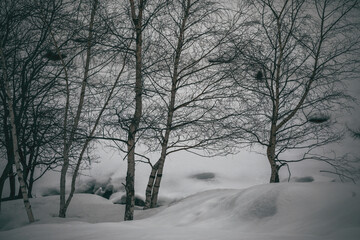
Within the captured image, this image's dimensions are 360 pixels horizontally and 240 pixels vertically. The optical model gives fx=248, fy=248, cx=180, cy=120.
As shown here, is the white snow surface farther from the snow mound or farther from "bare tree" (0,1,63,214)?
"bare tree" (0,1,63,214)

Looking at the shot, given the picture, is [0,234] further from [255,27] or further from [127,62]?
[255,27]

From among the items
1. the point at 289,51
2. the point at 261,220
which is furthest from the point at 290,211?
the point at 289,51

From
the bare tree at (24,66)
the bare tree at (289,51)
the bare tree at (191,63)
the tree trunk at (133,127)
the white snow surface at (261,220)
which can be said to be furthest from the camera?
the bare tree at (289,51)

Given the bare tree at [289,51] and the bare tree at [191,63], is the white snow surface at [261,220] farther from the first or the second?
the bare tree at [289,51]

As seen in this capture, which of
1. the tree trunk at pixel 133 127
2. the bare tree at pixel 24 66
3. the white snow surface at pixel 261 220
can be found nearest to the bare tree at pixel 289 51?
the tree trunk at pixel 133 127

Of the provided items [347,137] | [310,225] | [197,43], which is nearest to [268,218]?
[310,225]

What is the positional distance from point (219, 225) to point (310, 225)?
0.95 metres

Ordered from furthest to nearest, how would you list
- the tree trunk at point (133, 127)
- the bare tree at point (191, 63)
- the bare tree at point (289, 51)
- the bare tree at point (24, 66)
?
1. the bare tree at point (289, 51)
2. the bare tree at point (191, 63)
3. the bare tree at point (24, 66)
4. the tree trunk at point (133, 127)

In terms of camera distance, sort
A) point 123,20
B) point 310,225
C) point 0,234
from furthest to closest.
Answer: point 123,20 < point 0,234 < point 310,225

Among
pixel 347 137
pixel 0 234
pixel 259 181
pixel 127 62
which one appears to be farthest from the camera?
pixel 347 137

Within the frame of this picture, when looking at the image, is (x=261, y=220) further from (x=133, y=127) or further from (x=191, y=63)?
(x=191, y=63)

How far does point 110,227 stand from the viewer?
109 inches

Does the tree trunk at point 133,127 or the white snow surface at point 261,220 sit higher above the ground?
the tree trunk at point 133,127

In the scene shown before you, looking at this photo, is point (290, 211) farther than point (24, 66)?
No
